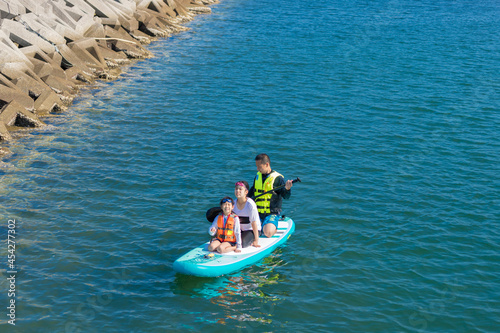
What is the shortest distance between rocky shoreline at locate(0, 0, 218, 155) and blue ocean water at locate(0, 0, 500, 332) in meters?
1.04

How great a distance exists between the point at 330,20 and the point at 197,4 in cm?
1293

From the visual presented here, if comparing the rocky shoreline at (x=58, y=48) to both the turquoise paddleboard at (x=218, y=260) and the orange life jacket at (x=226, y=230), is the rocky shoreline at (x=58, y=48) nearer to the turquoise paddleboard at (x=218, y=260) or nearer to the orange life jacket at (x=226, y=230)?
the turquoise paddleboard at (x=218, y=260)

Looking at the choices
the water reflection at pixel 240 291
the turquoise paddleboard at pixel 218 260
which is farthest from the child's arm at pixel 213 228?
the water reflection at pixel 240 291

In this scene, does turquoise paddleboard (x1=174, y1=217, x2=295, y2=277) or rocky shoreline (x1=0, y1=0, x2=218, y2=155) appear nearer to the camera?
turquoise paddleboard (x1=174, y1=217, x2=295, y2=277)

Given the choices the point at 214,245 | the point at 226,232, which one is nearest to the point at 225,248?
the point at 214,245

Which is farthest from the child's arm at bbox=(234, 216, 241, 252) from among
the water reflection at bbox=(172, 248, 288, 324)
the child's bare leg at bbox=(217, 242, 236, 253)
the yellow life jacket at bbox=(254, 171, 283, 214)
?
the yellow life jacket at bbox=(254, 171, 283, 214)

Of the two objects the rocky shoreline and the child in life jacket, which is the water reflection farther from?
the rocky shoreline

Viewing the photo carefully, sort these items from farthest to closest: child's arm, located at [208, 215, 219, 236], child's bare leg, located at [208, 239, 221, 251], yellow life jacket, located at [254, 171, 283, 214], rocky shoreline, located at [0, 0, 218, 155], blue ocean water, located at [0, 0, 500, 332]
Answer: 1. rocky shoreline, located at [0, 0, 218, 155]
2. yellow life jacket, located at [254, 171, 283, 214]
3. child's bare leg, located at [208, 239, 221, 251]
4. child's arm, located at [208, 215, 219, 236]
5. blue ocean water, located at [0, 0, 500, 332]

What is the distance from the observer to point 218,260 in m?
11.8

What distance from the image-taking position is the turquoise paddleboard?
1159 cm

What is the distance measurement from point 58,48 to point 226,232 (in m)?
17.3

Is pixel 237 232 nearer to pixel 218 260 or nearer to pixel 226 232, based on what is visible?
pixel 226 232

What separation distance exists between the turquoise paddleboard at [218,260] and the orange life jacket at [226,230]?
0.36m

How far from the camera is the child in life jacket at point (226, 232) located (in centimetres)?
1200
